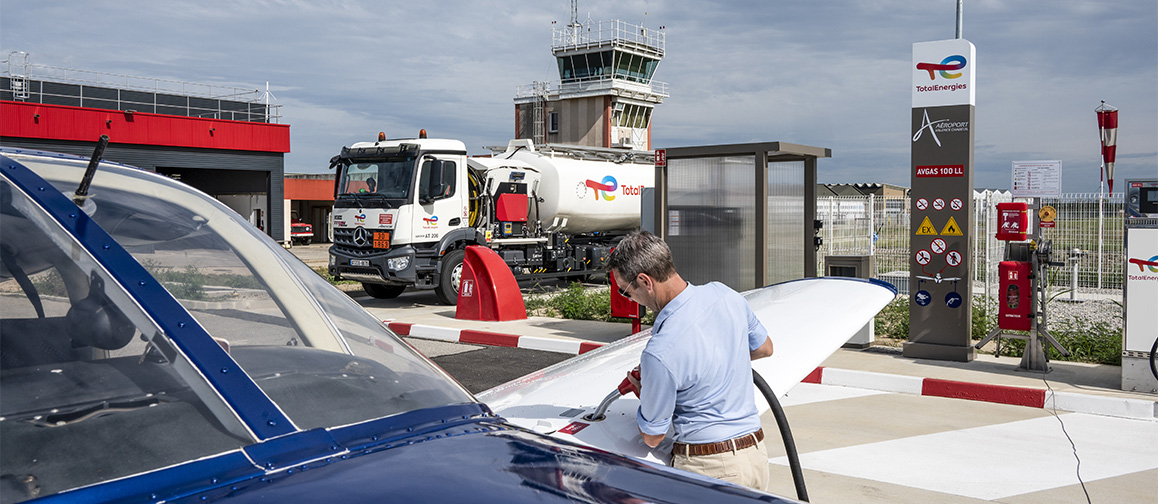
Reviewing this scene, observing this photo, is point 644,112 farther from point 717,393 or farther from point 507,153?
point 717,393

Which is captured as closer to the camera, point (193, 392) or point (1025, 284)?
point (193, 392)

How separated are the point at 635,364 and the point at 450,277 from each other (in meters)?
11.3

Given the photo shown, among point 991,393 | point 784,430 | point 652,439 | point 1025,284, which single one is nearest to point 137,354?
point 652,439

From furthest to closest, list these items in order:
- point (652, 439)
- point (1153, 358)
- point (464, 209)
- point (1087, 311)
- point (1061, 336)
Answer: point (464, 209) → point (1087, 311) → point (1061, 336) → point (1153, 358) → point (652, 439)

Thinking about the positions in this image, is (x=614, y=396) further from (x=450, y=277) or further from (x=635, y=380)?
(x=450, y=277)

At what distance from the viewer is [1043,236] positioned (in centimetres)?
1577

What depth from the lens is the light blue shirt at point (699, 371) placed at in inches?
119

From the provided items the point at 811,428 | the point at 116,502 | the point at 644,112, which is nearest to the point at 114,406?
the point at 116,502

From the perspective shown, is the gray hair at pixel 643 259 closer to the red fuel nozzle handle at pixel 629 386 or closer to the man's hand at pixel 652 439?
the red fuel nozzle handle at pixel 629 386

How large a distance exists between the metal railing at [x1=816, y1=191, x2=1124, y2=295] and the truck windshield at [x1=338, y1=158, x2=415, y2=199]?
24.7 ft

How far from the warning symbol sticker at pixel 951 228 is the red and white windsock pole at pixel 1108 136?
7.43 feet

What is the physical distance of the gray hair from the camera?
3.19m

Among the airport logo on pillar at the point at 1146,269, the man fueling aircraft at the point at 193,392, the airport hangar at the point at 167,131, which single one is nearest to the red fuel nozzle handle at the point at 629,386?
the man fueling aircraft at the point at 193,392

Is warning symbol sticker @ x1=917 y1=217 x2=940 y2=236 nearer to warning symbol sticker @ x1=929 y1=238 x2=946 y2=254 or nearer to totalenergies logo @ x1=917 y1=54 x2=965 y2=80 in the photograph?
warning symbol sticker @ x1=929 y1=238 x2=946 y2=254
